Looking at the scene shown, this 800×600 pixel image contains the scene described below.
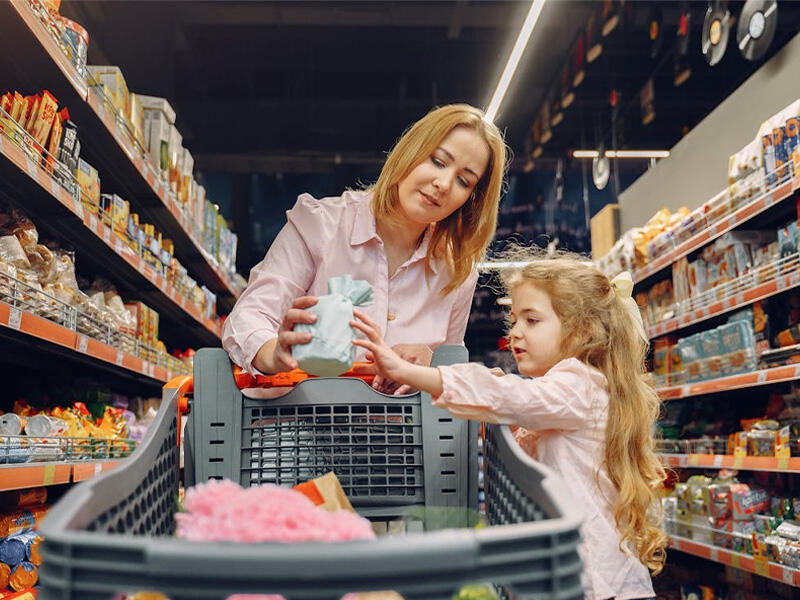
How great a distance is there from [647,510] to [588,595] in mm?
261

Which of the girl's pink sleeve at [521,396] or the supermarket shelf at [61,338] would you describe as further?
the supermarket shelf at [61,338]

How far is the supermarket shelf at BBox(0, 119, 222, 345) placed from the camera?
2.33m

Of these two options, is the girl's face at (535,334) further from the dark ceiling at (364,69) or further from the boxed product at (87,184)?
the dark ceiling at (364,69)

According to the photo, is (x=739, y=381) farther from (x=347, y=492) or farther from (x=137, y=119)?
(x=137, y=119)

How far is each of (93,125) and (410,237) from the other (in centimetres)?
195

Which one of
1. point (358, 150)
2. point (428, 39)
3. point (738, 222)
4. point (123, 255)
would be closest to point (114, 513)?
point (123, 255)

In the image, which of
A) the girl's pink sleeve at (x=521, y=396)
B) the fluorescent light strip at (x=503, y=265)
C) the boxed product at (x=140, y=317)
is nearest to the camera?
the girl's pink sleeve at (x=521, y=396)

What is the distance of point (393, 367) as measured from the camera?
1.23m

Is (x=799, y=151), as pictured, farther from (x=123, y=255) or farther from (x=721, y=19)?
(x=123, y=255)

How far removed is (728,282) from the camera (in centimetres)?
375

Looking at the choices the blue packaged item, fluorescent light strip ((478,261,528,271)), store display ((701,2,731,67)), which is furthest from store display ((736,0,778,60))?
fluorescent light strip ((478,261,528,271))

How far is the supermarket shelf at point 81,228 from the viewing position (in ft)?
7.66

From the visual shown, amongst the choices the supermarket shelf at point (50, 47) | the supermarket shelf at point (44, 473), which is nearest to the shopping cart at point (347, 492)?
the supermarket shelf at point (44, 473)

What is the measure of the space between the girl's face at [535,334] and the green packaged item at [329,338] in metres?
0.58
